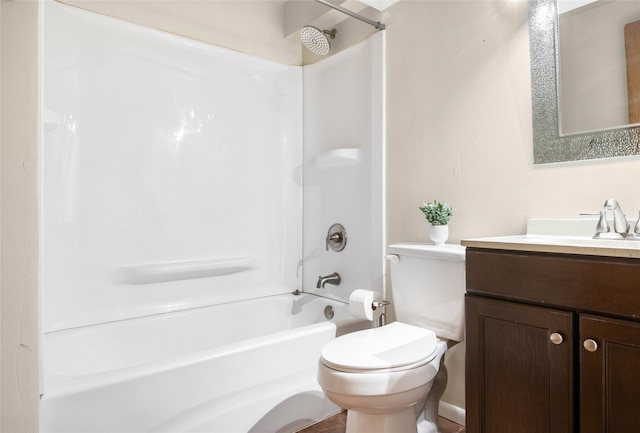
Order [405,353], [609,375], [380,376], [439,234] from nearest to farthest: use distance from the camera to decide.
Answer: [609,375], [380,376], [405,353], [439,234]

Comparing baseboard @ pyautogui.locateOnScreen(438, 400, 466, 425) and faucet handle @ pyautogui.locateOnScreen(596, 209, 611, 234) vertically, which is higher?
faucet handle @ pyautogui.locateOnScreen(596, 209, 611, 234)

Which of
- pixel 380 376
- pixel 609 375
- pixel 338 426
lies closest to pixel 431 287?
pixel 380 376

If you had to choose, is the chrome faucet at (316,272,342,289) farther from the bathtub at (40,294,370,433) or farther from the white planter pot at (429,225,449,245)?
the white planter pot at (429,225,449,245)

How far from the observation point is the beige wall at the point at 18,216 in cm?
99

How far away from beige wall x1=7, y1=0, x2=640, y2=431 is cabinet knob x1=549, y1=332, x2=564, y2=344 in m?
0.61

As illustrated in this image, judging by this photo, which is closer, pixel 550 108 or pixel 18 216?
pixel 18 216

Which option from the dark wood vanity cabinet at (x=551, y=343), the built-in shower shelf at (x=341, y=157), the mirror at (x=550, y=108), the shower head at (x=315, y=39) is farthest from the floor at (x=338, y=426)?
the shower head at (x=315, y=39)

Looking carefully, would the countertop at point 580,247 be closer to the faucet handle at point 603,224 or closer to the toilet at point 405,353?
the faucet handle at point 603,224

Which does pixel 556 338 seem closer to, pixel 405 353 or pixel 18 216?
pixel 405 353

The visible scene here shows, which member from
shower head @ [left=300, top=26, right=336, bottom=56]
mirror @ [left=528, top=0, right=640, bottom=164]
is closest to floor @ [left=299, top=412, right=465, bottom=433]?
mirror @ [left=528, top=0, right=640, bottom=164]

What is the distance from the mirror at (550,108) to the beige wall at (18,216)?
1.67m

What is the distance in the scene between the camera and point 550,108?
148 centimetres

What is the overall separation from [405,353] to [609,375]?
0.57m

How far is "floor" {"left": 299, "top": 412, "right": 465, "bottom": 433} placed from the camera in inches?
67.0
